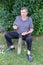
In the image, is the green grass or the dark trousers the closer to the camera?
the green grass

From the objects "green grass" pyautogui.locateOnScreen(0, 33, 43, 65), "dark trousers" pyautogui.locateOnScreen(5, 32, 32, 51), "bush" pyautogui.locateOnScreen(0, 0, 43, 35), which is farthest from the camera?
"bush" pyautogui.locateOnScreen(0, 0, 43, 35)

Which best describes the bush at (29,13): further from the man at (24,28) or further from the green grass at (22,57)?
the man at (24,28)

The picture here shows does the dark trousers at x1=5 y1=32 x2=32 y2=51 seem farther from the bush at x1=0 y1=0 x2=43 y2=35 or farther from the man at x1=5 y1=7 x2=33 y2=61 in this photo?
the bush at x1=0 y1=0 x2=43 y2=35

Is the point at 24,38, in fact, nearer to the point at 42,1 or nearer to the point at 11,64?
the point at 11,64

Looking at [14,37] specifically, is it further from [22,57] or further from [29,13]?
[29,13]

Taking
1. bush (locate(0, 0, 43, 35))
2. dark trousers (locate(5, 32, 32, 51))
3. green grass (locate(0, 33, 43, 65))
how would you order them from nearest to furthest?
green grass (locate(0, 33, 43, 65)) < dark trousers (locate(5, 32, 32, 51)) < bush (locate(0, 0, 43, 35))

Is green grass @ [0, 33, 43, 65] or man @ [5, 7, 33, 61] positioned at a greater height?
man @ [5, 7, 33, 61]

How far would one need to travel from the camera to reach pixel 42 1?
766 cm

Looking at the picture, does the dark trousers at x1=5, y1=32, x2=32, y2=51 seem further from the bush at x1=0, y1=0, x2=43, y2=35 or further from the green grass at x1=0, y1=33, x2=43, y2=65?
the bush at x1=0, y1=0, x2=43, y2=35

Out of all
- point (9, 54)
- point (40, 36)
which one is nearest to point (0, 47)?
point (9, 54)

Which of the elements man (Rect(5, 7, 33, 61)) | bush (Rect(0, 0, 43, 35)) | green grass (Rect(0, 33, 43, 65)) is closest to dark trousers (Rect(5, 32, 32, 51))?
man (Rect(5, 7, 33, 61))

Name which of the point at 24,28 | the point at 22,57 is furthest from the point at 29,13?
Answer: the point at 22,57

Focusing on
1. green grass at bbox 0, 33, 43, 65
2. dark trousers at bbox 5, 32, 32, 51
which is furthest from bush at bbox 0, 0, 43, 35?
dark trousers at bbox 5, 32, 32, 51

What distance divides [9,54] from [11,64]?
50 centimetres
